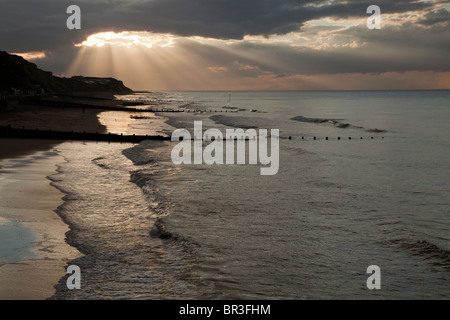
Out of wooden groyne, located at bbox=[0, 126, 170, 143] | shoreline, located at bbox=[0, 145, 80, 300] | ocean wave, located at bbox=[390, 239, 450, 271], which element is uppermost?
wooden groyne, located at bbox=[0, 126, 170, 143]

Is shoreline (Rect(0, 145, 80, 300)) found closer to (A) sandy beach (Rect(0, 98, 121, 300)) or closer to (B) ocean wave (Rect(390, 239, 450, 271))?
(A) sandy beach (Rect(0, 98, 121, 300))

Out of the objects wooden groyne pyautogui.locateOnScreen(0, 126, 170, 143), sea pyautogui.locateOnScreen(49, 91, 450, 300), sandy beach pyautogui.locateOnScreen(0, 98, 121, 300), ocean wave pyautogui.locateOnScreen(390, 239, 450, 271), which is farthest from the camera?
wooden groyne pyautogui.locateOnScreen(0, 126, 170, 143)

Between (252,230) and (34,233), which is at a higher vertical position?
(34,233)

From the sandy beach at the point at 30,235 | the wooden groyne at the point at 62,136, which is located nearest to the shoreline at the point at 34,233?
the sandy beach at the point at 30,235

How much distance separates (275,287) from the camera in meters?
10.4

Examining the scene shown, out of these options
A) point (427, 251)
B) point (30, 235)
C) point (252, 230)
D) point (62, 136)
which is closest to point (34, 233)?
point (30, 235)

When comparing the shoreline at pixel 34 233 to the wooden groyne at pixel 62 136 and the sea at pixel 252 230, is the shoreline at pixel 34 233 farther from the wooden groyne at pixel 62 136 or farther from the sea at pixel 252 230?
the wooden groyne at pixel 62 136

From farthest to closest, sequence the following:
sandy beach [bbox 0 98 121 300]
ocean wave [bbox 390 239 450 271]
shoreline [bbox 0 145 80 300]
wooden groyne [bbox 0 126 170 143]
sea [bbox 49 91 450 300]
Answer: wooden groyne [bbox 0 126 170 143] → ocean wave [bbox 390 239 450 271] → sea [bbox 49 91 450 300] → sandy beach [bbox 0 98 121 300] → shoreline [bbox 0 145 80 300]

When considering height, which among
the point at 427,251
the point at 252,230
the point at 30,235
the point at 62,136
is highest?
the point at 62,136

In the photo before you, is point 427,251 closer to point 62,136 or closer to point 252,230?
point 252,230

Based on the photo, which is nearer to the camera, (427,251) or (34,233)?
(427,251)

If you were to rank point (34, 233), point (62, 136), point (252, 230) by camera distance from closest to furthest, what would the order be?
point (34, 233) < point (252, 230) < point (62, 136)

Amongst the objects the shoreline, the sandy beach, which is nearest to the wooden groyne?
the sandy beach

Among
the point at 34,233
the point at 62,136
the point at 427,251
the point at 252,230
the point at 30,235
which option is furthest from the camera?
the point at 62,136
